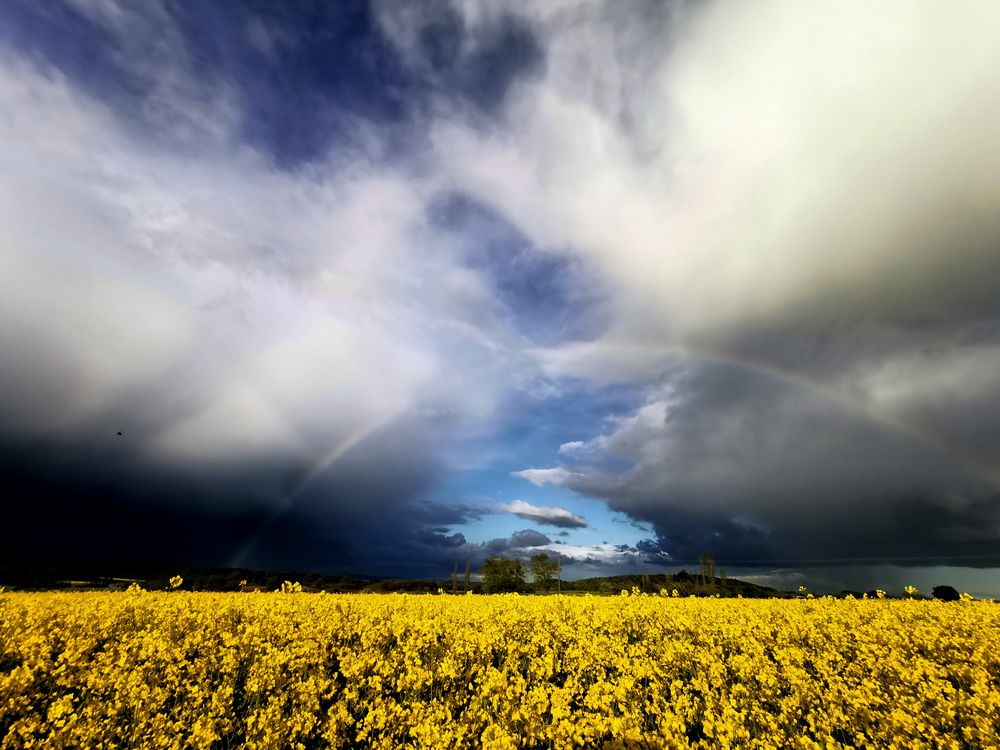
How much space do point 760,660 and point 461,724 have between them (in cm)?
891

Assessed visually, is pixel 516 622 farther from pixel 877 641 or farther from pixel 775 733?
pixel 877 641

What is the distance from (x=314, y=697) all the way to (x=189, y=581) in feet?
182

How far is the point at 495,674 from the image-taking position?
34.0 feet

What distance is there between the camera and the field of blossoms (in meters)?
8.74

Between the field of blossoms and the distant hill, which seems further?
the distant hill

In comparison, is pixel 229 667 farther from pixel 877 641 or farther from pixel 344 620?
pixel 877 641

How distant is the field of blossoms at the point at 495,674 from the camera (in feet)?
28.7

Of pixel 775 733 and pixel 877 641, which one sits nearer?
pixel 775 733

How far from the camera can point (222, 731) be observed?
897 cm

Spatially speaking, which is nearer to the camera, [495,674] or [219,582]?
[495,674]

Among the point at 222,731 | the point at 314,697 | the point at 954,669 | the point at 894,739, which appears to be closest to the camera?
the point at 894,739

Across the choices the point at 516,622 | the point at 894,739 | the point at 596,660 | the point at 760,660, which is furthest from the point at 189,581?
the point at 894,739

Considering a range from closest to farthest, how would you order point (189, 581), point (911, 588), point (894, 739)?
point (894, 739), point (911, 588), point (189, 581)

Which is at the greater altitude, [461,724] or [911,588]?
[911,588]
